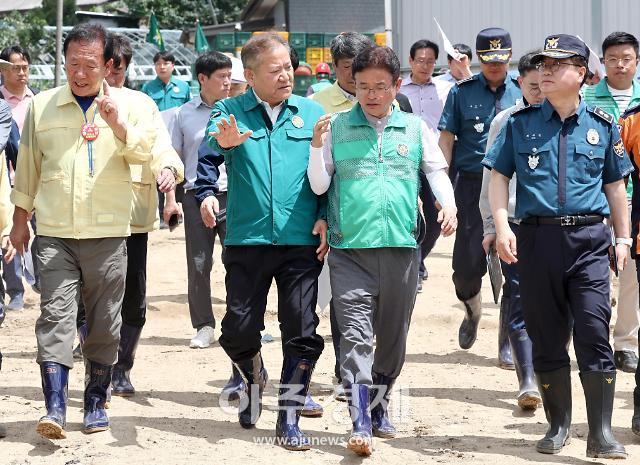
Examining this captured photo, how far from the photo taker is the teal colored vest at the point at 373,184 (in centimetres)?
638

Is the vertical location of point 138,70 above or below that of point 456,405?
above

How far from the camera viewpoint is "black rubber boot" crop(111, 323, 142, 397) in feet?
25.8

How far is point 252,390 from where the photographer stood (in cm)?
698

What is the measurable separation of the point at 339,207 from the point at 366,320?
2.02ft

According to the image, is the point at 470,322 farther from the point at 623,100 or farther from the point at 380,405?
the point at 380,405

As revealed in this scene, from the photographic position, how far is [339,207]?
647cm

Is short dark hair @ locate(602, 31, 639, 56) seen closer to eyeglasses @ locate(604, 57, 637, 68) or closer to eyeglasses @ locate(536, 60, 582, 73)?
eyeglasses @ locate(604, 57, 637, 68)

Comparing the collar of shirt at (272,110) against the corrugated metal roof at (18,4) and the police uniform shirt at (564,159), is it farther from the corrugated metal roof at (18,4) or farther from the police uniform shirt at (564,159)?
the corrugated metal roof at (18,4)

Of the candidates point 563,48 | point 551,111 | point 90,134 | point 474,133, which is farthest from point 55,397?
point 474,133

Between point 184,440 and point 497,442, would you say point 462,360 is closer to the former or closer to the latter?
point 497,442

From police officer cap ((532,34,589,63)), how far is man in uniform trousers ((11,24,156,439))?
7.34 feet

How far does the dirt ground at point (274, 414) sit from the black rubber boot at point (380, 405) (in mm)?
115

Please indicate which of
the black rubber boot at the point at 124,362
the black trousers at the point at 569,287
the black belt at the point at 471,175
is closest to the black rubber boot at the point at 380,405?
the black trousers at the point at 569,287

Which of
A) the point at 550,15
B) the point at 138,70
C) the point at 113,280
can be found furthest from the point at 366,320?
the point at 138,70
